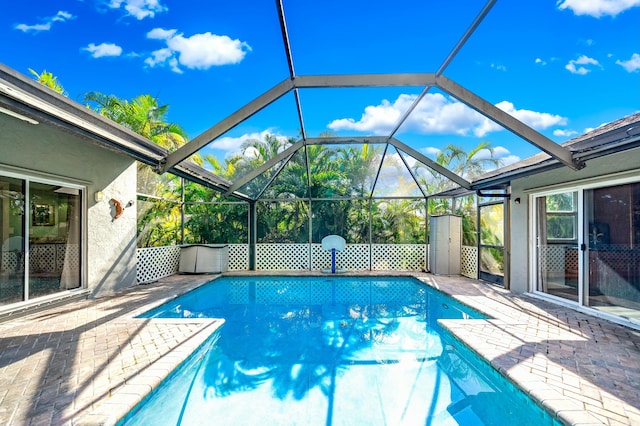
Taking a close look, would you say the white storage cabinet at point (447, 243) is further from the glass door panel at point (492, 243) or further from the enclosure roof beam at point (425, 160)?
the enclosure roof beam at point (425, 160)

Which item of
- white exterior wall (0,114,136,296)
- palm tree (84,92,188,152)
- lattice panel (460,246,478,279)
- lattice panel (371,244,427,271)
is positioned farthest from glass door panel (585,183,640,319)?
palm tree (84,92,188,152)

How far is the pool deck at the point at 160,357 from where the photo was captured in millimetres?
3100

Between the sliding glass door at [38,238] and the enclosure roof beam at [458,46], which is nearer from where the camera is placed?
the enclosure roof beam at [458,46]

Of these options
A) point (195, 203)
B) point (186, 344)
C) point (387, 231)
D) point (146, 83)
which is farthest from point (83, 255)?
point (387, 231)

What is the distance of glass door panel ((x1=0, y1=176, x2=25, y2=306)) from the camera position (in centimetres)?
557

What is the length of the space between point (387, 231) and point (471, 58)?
8.96 m

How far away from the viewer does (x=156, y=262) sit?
10.6m

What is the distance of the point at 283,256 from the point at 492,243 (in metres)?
7.28

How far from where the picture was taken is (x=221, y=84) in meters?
10.2

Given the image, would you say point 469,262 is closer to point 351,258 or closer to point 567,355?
point 351,258

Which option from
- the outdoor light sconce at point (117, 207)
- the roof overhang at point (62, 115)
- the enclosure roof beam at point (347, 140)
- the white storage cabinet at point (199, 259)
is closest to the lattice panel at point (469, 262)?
the enclosure roof beam at point (347, 140)

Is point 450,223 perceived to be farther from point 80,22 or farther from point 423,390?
point 80,22

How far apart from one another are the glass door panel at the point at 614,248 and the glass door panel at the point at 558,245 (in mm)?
364

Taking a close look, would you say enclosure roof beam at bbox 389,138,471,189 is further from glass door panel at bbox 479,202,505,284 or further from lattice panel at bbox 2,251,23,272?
lattice panel at bbox 2,251,23,272
